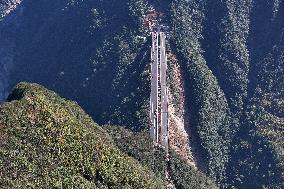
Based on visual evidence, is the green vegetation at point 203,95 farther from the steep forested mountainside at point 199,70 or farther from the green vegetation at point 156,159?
the green vegetation at point 156,159

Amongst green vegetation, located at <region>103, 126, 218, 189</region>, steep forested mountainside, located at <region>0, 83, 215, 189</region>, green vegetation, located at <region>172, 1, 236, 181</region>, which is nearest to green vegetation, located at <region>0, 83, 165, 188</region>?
steep forested mountainside, located at <region>0, 83, 215, 189</region>

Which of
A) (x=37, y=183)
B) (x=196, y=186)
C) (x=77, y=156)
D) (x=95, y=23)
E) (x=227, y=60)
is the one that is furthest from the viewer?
(x=95, y=23)

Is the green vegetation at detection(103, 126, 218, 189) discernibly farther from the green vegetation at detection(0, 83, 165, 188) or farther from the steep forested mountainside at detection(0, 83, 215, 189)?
the green vegetation at detection(0, 83, 165, 188)

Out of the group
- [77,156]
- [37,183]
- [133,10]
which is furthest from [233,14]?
[37,183]

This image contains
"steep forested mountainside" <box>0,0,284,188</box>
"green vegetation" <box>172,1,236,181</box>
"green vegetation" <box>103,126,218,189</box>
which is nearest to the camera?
"green vegetation" <box>103,126,218,189</box>

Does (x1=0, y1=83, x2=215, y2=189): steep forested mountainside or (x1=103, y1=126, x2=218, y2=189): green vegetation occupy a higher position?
(x1=0, y1=83, x2=215, y2=189): steep forested mountainside

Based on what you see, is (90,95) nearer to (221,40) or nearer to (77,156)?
(221,40)

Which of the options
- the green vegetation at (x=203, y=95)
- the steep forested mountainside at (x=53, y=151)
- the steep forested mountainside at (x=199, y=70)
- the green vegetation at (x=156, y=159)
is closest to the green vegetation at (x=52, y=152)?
the steep forested mountainside at (x=53, y=151)
